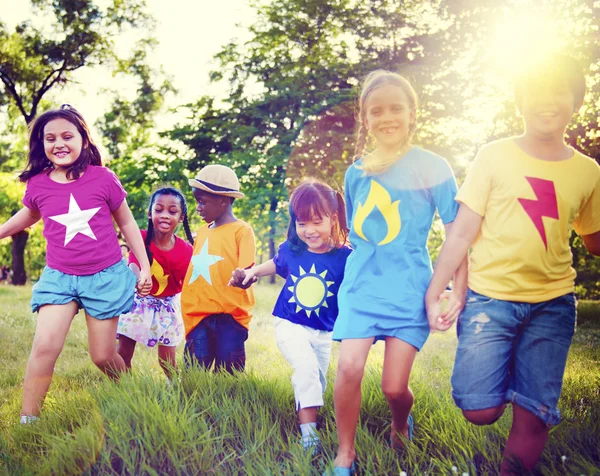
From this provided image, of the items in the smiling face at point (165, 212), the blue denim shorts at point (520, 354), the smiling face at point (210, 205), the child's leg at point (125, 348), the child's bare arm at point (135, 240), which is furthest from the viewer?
the child's leg at point (125, 348)

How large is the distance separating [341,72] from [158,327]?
15863 mm

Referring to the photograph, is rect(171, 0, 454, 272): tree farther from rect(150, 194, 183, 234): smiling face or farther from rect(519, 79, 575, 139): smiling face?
rect(519, 79, 575, 139): smiling face

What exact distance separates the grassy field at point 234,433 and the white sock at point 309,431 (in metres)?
0.06

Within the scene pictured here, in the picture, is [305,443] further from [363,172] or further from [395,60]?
[395,60]

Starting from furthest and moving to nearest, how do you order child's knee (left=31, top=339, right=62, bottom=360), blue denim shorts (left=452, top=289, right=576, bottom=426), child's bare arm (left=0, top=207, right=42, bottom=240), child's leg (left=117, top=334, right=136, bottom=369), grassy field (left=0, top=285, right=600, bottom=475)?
child's leg (left=117, top=334, right=136, bottom=369), child's bare arm (left=0, top=207, right=42, bottom=240), child's knee (left=31, top=339, right=62, bottom=360), grassy field (left=0, top=285, right=600, bottom=475), blue denim shorts (left=452, top=289, right=576, bottom=426)

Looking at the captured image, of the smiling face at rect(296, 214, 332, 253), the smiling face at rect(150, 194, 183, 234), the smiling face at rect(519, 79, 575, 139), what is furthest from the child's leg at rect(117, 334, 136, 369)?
the smiling face at rect(519, 79, 575, 139)

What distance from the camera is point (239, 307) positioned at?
14.7 ft

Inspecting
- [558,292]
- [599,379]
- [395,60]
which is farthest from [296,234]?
[395,60]

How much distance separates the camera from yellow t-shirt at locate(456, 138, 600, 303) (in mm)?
2594

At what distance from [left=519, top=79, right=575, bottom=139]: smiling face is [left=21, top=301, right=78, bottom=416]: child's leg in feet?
9.80

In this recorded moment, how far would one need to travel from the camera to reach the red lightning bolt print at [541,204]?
8.53 feet

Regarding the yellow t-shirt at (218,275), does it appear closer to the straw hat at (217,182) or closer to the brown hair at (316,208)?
the straw hat at (217,182)

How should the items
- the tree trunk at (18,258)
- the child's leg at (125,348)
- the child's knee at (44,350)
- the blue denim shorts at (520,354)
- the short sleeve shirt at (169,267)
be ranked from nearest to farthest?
the blue denim shorts at (520,354)
the child's knee at (44,350)
the short sleeve shirt at (169,267)
the child's leg at (125,348)
the tree trunk at (18,258)

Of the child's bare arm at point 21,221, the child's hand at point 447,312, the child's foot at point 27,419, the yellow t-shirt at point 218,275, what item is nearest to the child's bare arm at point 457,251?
the child's hand at point 447,312
